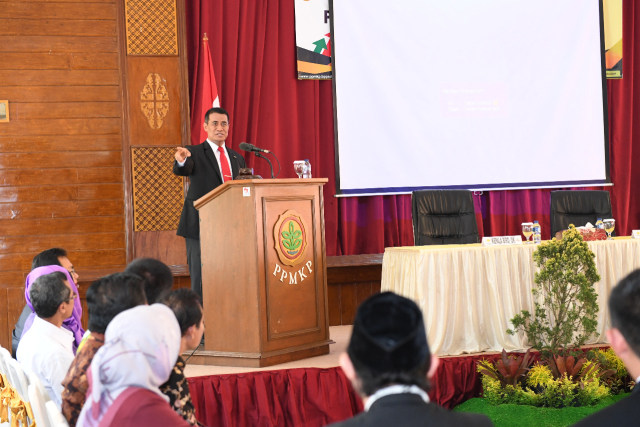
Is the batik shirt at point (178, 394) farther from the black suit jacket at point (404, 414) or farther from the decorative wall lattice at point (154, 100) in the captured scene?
the decorative wall lattice at point (154, 100)

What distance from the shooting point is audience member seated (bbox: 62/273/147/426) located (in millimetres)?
2094

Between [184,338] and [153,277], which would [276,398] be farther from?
[184,338]

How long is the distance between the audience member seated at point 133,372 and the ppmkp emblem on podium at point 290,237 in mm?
2676

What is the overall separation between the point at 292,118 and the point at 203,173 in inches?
73.3

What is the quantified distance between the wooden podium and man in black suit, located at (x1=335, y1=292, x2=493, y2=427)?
3.04 meters

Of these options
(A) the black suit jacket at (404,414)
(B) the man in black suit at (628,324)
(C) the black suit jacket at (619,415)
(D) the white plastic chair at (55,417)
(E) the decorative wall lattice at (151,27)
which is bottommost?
(D) the white plastic chair at (55,417)

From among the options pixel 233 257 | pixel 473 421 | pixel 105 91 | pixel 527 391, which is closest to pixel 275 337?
pixel 233 257

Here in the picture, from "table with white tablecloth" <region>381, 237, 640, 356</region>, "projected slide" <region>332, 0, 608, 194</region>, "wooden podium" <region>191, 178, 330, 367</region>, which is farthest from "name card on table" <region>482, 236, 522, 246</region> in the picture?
"projected slide" <region>332, 0, 608, 194</region>

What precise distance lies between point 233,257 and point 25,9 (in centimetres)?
295

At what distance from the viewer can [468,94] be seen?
696 centimetres

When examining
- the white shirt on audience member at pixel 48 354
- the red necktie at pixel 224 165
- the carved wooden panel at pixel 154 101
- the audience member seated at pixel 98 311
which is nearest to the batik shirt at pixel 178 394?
the audience member seated at pixel 98 311

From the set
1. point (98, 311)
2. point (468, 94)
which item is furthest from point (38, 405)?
point (468, 94)

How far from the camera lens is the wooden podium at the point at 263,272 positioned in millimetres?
4309

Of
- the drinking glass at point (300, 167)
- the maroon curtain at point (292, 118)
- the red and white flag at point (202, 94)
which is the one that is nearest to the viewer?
the drinking glass at point (300, 167)
